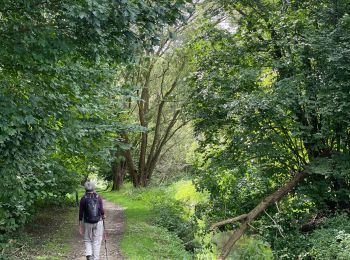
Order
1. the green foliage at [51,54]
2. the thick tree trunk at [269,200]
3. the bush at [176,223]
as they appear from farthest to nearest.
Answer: the bush at [176,223], the thick tree trunk at [269,200], the green foliage at [51,54]

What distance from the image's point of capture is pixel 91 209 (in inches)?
306

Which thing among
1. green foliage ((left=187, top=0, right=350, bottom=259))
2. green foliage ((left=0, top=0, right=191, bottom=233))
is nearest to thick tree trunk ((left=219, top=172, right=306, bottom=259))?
green foliage ((left=187, top=0, right=350, bottom=259))

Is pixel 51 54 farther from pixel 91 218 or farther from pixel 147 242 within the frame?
pixel 147 242

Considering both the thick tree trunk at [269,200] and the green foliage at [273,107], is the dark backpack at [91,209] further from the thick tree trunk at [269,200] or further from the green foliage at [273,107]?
the thick tree trunk at [269,200]

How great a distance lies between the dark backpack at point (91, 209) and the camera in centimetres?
778

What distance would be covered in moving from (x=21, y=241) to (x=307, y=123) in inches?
338

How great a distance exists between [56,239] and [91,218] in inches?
174

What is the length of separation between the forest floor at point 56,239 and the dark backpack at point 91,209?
6.93ft

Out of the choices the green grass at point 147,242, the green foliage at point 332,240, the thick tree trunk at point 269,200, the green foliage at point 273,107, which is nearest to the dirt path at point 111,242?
the green grass at point 147,242

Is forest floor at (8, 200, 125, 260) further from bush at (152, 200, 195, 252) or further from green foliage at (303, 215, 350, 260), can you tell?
green foliage at (303, 215, 350, 260)

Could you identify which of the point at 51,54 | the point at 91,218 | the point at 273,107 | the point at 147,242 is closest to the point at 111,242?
the point at 147,242

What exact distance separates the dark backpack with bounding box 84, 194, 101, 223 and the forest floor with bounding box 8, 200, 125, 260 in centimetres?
211

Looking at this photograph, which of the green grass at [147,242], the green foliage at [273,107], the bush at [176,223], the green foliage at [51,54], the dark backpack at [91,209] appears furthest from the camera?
the bush at [176,223]

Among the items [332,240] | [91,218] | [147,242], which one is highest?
[91,218]
